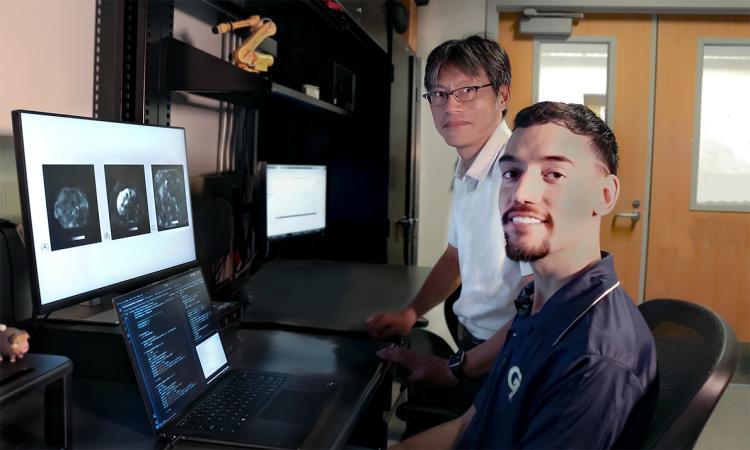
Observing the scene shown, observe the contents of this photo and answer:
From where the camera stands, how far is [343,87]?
2.34m

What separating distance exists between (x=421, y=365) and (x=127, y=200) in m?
0.71

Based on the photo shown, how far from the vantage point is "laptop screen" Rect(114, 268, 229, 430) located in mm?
960

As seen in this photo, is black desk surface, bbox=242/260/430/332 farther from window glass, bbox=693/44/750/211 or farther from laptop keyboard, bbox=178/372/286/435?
window glass, bbox=693/44/750/211

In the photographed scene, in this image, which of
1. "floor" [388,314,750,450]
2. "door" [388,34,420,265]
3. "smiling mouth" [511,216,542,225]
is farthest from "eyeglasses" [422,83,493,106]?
"floor" [388,314,750,450]

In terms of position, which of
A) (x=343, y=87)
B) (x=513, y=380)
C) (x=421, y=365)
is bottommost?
(x=421, y=365)

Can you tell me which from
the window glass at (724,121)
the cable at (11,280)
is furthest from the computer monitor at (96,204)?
the window glass at (724,121)

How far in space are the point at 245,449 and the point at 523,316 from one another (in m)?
0.48

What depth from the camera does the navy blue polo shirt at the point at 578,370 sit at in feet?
2.42

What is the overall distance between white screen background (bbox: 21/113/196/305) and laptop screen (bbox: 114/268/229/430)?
0.08 meters

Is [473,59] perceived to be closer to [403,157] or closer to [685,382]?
[685,382]

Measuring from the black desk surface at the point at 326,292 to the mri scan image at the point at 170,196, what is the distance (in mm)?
384

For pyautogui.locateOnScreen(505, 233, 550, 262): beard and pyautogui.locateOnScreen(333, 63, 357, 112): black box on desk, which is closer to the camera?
pyautogui.locateOnScreen(505, 233, 550, 262): beard

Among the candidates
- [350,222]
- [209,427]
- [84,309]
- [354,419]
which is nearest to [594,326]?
[354,419]

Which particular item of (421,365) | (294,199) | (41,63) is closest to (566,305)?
(421,365)
